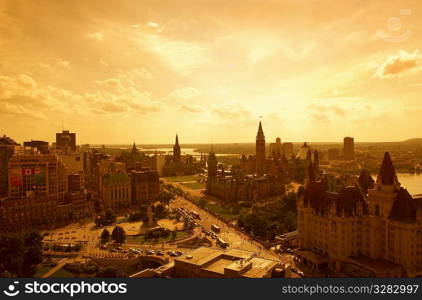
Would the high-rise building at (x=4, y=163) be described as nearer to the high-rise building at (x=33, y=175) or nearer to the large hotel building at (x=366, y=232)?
the high-rise building at (x=33, y=175)

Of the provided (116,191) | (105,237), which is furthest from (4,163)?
(105,237)

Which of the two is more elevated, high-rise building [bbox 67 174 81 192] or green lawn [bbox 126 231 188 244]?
high-rise building [bbox 67 174 81 192]

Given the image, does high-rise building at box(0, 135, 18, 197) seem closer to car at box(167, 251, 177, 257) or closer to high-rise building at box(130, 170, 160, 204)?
high-rise building at box(130, 170, 160, 204)

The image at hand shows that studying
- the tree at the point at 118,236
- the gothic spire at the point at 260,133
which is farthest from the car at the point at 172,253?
the gothic spire at the point at 260,133

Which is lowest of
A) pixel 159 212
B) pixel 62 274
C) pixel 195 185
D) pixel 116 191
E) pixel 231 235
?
pixel 62 274

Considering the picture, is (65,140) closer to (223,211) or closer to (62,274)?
(223,211)

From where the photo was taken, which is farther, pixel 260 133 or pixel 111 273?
pixel 260 133

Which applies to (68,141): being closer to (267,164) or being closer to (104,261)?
(267,164)

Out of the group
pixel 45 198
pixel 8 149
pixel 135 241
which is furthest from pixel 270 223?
pixel 8 149

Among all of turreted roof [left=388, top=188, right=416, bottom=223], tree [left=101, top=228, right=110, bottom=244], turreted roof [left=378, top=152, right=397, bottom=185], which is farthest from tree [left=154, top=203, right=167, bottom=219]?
turreted roof [left=388, top=188, right=416, bottom=223]
